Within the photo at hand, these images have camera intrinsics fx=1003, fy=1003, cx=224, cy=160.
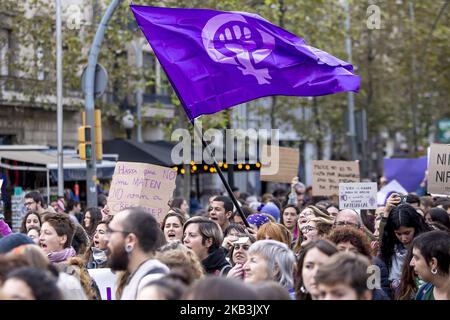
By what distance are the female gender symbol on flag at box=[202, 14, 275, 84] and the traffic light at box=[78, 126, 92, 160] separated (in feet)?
23.7

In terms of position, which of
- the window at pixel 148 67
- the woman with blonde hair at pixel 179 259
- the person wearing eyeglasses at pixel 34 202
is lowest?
the woman with blonde hair at pixel 179 259

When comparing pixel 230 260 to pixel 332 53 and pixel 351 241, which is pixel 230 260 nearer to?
pixel 351 241

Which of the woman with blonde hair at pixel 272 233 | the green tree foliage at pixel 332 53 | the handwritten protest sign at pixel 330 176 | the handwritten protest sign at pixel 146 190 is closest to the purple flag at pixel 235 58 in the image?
the handwritten protest sign at pixel 146 190

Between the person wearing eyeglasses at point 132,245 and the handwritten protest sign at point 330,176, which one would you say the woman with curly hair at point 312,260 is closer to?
the person wearing eyeglasses at point 132,245

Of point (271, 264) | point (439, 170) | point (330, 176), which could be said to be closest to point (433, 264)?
point (271, 264)

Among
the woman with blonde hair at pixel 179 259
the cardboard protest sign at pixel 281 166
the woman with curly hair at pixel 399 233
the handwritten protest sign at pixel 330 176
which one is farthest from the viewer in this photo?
the cardboard protest sign at pixel 281 166

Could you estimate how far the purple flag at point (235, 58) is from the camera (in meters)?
→ 9.87

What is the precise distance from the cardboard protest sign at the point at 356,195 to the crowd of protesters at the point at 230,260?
62.1 inches

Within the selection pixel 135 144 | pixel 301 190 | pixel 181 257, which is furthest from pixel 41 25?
pixel 181 257

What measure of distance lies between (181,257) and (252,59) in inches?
155

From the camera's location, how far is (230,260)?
28.5 feet

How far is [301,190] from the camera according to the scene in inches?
662

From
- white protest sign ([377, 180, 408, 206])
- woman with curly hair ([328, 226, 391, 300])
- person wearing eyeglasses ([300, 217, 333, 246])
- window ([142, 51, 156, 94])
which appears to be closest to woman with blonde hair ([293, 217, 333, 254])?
person wearing eyeglasses ([300, 217, 333, 246])

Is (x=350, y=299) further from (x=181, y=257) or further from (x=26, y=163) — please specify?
(x=26, y=163)
